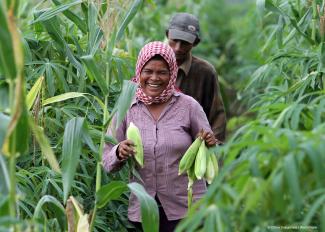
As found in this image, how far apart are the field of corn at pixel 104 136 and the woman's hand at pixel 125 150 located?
0.22ft

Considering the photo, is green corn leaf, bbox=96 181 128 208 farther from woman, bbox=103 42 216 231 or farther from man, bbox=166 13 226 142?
man, bbox=166 13 226 142

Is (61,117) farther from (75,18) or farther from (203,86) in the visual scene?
(203,86)

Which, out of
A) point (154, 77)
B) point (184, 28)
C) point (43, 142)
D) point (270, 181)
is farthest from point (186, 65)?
point (270, 181)

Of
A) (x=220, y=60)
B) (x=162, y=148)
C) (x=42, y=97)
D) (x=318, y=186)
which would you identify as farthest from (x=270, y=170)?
(x=220, y=60)

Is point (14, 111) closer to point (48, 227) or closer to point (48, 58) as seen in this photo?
point (48, 227)

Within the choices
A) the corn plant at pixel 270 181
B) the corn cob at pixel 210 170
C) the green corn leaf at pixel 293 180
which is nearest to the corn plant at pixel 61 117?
the corn cob at pixel 210 170

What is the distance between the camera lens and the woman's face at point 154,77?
15.6 feet

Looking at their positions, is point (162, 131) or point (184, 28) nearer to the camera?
point (162, 131)

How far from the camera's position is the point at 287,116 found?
11.9ft

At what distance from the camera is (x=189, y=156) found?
447 cm

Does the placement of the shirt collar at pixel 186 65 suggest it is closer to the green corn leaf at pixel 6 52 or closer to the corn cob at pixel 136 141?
the corn cob at pixel 136 141

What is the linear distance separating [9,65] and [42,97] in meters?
1.49

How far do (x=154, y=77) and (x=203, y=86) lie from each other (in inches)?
47.5

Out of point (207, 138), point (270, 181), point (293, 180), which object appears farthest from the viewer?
point (207, 138)
